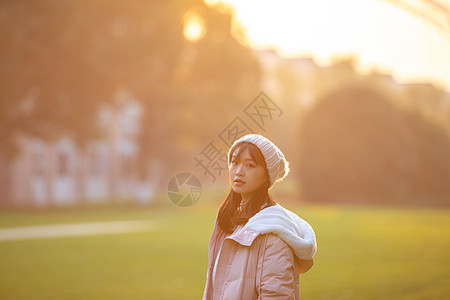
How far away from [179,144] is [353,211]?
10407 mm

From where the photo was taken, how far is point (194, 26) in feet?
105

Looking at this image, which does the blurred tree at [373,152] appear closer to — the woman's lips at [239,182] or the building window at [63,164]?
the building window at [63,164]

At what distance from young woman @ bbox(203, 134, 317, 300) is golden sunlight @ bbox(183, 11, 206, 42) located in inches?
1132

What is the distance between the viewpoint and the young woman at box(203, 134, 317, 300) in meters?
2.55

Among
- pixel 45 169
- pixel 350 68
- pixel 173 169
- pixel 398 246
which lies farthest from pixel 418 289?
pixel 350 68

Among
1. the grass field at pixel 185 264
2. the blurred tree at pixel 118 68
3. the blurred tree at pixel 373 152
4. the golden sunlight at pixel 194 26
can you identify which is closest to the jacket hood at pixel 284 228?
the grass field at pixel 185 264

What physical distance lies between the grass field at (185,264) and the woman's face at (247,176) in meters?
6.06

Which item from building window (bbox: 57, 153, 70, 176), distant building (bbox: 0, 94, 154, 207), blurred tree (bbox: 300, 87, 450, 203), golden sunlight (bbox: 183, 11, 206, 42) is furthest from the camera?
building window (bbox: 57, 153, 70, 176)

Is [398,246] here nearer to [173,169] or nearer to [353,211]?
[353,211]

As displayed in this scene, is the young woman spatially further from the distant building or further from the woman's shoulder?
the distant building

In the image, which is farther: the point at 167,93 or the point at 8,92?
the point at 167,93

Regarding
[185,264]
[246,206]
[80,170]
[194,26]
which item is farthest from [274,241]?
[80,170]

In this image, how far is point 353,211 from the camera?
27.4 metres

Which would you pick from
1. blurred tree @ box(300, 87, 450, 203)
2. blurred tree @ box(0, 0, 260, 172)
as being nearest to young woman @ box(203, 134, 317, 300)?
blurred tree @ box(0, 0, 260, 172)
